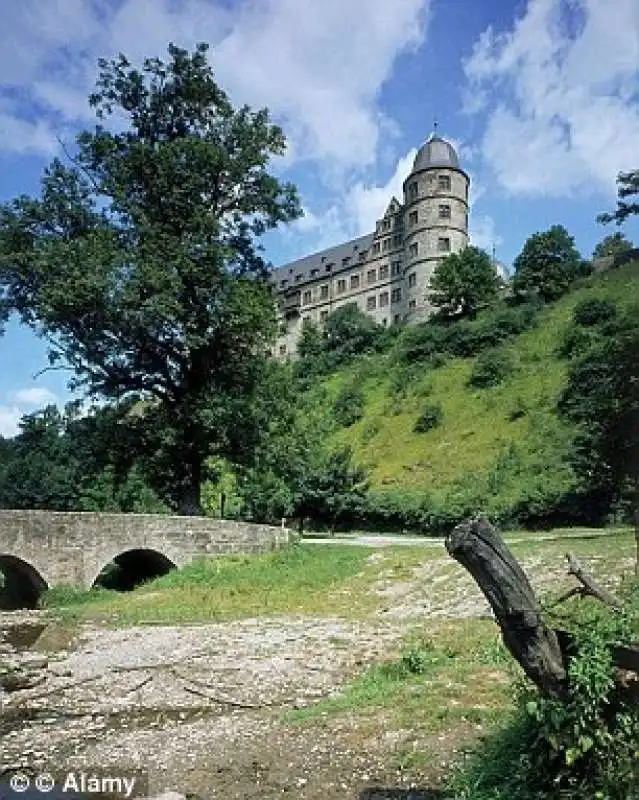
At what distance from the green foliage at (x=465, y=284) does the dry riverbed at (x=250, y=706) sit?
187 ft

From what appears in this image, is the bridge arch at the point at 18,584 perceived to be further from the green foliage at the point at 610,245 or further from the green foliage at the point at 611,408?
the green foliage at the point at 610,245

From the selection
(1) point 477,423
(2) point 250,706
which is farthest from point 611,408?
(1) point 477,423

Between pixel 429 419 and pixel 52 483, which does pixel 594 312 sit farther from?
pixel 52 483

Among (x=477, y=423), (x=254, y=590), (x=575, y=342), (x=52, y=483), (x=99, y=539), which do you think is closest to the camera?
(x=254, y=590)

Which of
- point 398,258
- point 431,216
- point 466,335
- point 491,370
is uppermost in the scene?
point 431,216

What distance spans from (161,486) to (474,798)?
71.2 feet

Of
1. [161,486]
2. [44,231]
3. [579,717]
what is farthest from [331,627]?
[44,231]

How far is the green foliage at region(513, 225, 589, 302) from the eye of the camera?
65.9 metres

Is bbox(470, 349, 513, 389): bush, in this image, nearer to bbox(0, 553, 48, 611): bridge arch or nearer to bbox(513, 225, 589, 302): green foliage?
bbox(513, 225, 589, 302): green foliage

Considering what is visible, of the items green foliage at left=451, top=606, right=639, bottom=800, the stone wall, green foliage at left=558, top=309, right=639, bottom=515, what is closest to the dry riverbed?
green foliage at left=451, top=606, right=639, bottom=800

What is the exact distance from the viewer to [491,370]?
55.7 m

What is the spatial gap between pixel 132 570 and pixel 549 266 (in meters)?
51.7

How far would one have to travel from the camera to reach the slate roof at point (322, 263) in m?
100

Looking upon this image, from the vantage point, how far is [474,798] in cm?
529
